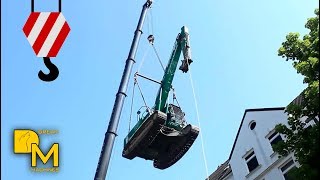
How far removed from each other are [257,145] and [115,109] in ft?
42.5

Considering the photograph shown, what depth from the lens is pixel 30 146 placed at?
8.80 m

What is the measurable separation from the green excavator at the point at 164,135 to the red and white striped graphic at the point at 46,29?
19.5 m

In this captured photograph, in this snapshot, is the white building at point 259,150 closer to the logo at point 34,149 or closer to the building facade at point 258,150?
the building facade at point 258,150

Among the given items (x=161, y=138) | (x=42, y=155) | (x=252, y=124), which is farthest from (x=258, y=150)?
(x=42, y=155)

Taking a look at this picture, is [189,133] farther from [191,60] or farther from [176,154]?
[191,60]

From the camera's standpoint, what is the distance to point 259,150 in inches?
945

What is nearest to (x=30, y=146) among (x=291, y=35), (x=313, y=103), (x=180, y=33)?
(x=313, y=103)

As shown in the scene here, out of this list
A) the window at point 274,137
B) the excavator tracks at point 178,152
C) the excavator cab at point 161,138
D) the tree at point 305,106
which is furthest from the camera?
the excavator tracks at point 178,152

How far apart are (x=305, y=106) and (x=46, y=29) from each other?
11.3m

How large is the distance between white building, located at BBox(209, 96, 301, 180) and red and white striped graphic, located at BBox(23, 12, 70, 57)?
18609mm

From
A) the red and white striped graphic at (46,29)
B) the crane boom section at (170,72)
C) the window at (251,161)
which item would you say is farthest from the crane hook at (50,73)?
the crane boom section at (170,72)

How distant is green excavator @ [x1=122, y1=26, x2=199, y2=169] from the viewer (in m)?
25.5

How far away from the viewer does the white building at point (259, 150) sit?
74.1 ft

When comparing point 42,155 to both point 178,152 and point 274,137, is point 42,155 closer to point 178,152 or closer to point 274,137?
point 274,137
